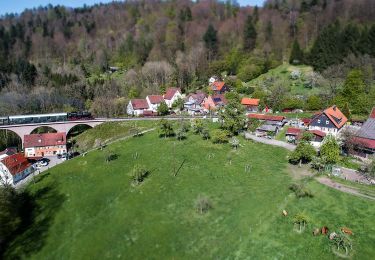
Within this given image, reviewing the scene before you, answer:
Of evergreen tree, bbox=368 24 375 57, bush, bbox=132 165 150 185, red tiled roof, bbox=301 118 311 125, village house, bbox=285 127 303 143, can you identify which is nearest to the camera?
bush, bbox=132 165 150 185

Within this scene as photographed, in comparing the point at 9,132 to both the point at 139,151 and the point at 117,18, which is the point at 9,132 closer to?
the point at 139,151

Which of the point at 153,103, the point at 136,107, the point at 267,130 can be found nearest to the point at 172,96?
the point at 153,103

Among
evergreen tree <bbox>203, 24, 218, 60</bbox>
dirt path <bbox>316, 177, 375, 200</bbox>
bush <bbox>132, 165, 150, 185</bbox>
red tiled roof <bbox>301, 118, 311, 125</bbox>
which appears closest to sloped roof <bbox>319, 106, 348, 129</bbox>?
red tiled roof <bbox>301, 118, 311, 125</bbox>

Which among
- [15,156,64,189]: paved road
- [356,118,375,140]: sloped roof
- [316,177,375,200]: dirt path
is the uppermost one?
[356,118,375,140]: sloped roof

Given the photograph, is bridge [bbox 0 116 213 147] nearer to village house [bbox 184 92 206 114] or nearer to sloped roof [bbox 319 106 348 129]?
village house [bbox 184 92 206 114]

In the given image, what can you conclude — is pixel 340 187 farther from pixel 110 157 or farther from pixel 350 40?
pixel 350 40
